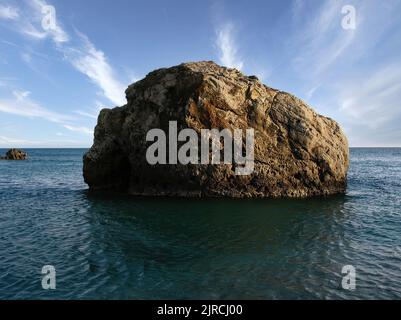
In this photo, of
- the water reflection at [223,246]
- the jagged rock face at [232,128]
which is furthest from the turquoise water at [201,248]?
the jagged rock face at [232,128]

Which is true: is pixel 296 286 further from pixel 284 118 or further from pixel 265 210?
pixel 284 118

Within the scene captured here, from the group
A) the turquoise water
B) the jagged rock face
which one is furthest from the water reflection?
the jagged rock face

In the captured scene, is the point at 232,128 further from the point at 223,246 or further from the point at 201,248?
the point at 201,248

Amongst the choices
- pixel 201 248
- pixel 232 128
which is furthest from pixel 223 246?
pixel 232 128

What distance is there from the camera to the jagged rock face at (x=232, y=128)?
1502 inches

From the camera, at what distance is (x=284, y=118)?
39.8 m

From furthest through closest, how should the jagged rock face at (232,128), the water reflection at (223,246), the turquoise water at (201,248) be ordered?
1. the jagged rock face at (232,128)
2. the water reflection at (223,246)
3. the turquoise water at (201,248)

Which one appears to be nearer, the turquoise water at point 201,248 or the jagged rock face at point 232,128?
the turquoise water at point 201,248

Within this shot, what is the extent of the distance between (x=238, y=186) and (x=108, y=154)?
15.6 meters

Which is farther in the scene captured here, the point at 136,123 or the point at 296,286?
the point at 136,123

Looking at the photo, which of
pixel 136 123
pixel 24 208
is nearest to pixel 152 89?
pixel 136 123

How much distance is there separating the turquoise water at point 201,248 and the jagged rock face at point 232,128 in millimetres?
2685

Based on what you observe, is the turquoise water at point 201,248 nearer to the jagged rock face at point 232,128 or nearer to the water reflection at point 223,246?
the water reflection at point 223,246

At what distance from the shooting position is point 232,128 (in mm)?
38406
